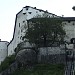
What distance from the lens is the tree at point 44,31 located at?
94375 millimetres

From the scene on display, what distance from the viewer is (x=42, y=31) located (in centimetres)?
9469

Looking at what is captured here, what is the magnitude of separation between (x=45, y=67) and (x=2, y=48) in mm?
43479

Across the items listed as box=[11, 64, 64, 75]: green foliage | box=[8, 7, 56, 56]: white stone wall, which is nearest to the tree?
box=[11, 64, 64, 75]: green foliage

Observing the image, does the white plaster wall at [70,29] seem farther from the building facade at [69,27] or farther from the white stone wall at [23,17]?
the white stone wall at [23,17]

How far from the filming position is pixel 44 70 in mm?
83812

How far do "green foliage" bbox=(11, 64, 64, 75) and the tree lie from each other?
8847 millimetres

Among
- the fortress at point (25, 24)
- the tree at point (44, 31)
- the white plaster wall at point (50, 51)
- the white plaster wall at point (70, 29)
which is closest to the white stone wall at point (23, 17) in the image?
the fortress at point (25, 24)

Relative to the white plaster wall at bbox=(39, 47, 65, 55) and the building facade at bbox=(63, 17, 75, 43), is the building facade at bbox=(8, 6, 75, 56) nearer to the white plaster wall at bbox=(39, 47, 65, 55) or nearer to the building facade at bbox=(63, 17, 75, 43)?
the building facade at bbox=(63, 17, 75, 43)

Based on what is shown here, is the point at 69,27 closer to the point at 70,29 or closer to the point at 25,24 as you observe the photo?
the point at 70,29

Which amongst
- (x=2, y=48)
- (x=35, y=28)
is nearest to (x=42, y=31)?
(x=35, y=28)

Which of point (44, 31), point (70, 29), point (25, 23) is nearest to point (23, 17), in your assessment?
point (25, 23)

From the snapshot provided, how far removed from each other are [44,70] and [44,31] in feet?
43.1

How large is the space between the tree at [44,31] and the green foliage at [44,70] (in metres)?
8.85

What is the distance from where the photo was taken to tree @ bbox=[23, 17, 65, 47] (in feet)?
310
